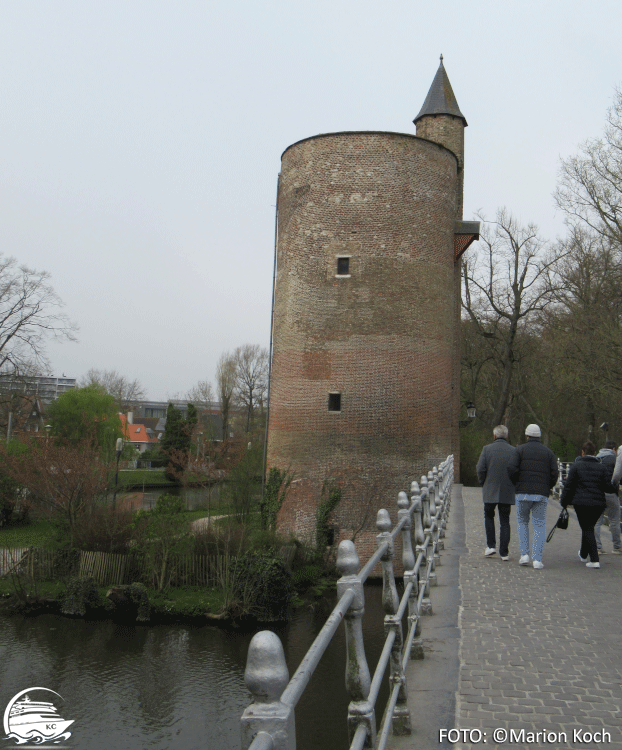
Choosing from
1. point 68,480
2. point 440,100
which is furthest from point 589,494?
point 440,100

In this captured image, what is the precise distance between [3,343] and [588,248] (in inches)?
1097

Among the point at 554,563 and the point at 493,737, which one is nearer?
the point at 493,737

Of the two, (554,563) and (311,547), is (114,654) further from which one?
(554,563)

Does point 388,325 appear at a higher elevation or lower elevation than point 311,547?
higher

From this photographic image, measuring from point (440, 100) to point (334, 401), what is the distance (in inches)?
532

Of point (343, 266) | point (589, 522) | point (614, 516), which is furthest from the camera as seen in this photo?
point (343, 266)

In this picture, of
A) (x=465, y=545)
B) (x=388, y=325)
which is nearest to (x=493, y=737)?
(x=465, y=545)

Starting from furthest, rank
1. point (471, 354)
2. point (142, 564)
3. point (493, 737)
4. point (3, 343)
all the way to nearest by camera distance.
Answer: point (471, 354) < point (3, 343) < point (142, 564) < point (493, 737)

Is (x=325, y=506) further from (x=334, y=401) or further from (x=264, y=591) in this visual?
(x=334, y=401)

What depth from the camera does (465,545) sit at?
965 cm

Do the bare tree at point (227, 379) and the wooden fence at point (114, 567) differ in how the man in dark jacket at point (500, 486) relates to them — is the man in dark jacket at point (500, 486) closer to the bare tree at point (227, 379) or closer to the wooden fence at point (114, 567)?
the wooden fence at point (114, 567)

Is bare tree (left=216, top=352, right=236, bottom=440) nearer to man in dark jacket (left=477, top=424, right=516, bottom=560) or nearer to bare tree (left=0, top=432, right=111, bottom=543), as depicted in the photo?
bare tree (left=0, top=432, right=111, bottom=543)

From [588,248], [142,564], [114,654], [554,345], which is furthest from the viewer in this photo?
[588,248]

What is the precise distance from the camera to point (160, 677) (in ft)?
50.3
